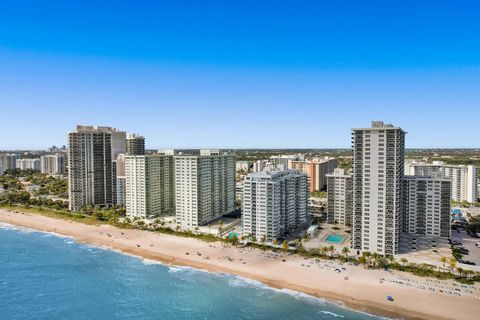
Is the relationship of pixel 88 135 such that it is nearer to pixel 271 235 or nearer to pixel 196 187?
pixel 196 187

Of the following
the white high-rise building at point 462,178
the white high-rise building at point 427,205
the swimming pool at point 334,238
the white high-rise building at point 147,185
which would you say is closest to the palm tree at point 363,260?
the swimming pool at point 334,238

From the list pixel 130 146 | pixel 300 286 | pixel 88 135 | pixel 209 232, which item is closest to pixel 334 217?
pixel 209 232

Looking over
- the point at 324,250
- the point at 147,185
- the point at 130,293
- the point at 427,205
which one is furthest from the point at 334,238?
the point at 147,185

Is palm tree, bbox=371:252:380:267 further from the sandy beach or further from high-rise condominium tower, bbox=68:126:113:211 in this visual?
high-rise condominium tower, bbox=68:126:113:211

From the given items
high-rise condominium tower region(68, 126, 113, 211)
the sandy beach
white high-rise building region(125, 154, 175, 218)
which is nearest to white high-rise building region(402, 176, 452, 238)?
the sandy beach

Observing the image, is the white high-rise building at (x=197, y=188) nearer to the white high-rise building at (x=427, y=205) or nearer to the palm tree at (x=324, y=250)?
the palm tree at (x=324, y=250)

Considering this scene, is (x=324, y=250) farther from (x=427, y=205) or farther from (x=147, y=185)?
(x=147, y=185)
